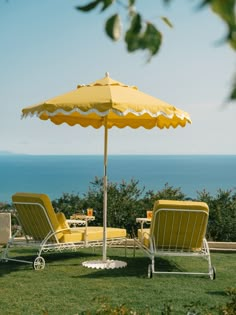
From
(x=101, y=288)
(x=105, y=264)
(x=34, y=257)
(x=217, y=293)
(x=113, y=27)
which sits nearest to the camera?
(x=113, y=27)

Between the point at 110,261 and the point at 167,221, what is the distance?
4.03ft

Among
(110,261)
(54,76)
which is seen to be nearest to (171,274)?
(110,261)

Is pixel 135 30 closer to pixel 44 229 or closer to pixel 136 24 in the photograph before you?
pixel 136 24

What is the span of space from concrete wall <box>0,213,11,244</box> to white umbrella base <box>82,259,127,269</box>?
224cm

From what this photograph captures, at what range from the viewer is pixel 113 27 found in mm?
978

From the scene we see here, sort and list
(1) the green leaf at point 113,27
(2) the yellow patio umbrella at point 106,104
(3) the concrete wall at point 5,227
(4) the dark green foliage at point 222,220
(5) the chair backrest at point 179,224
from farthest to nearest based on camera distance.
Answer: (4) the dark green foliage at point 222,220
(3) the concrete wall at point 5,227
(2) the yellow patio umbrella at point 106,104
(5) the chair backrest at point 179,224
(1) the green leaf at point 113,27

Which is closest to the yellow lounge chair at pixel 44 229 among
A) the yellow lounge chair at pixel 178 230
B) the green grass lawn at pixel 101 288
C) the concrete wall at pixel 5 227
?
the green grass lawn at pixel 101 288

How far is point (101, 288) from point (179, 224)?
1.30 m

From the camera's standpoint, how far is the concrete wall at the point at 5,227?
915 centimetres

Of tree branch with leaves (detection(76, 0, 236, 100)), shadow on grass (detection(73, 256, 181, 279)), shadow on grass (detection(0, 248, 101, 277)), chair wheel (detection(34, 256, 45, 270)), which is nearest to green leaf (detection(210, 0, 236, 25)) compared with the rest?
tree branch with leaves (detection(76, 0, 236, 100))

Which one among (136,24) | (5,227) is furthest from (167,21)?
(5,227)

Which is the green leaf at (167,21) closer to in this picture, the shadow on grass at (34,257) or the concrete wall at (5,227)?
the shadow on grass at (34,257)

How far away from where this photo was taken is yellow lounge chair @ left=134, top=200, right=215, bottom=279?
6.48 m

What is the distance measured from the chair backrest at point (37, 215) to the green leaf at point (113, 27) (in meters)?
6.11
